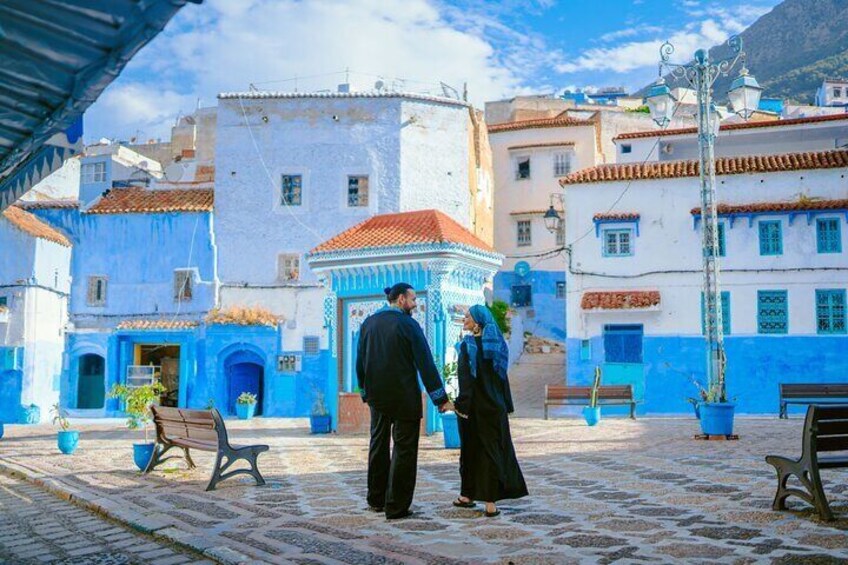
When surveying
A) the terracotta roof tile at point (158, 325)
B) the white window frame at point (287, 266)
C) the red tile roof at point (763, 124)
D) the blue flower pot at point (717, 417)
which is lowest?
the blue flower pot at point (717, 417)

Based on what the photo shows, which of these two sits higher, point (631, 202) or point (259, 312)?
point (631, 202)

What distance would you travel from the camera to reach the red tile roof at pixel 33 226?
25.9 meters

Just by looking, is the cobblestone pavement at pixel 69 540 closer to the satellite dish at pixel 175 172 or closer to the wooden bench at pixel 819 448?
the wooden bench at pixel 819 448

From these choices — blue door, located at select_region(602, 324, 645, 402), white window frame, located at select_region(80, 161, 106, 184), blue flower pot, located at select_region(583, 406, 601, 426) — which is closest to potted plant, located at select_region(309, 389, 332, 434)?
blue flower pot, located at select_region(583, 406, 601, 426)

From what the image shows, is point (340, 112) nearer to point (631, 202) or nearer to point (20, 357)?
point (631, 202)

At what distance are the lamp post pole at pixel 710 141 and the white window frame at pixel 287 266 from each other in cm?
1511

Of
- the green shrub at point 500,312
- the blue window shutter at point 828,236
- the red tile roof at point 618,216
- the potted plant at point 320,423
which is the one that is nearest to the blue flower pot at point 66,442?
the potted plant at point 320,423

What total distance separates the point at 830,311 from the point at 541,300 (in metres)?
13.2

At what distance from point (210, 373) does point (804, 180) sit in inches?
749

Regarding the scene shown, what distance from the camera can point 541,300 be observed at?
3469 centimetres

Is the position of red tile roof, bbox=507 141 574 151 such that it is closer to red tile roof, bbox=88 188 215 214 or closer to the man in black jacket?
red tile roof, bbox=88 188 215 214

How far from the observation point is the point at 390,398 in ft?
22.7

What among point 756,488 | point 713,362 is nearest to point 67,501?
point 756,488

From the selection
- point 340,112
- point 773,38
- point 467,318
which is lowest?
point 467,318
